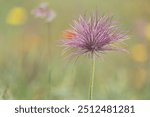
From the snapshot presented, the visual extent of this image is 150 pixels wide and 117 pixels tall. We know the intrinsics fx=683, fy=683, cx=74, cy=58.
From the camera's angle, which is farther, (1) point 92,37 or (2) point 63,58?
(2) point 63,58

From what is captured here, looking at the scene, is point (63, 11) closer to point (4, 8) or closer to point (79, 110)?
point (4, 8)

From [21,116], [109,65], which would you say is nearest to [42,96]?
[21,116]

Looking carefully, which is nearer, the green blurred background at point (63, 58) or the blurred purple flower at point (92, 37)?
the blurred purple flower at point (92, 37)

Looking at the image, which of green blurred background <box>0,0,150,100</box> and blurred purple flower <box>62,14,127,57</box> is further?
green blurred background <box>0,0,150,100</box>

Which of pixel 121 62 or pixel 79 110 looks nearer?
pixel 79 110
